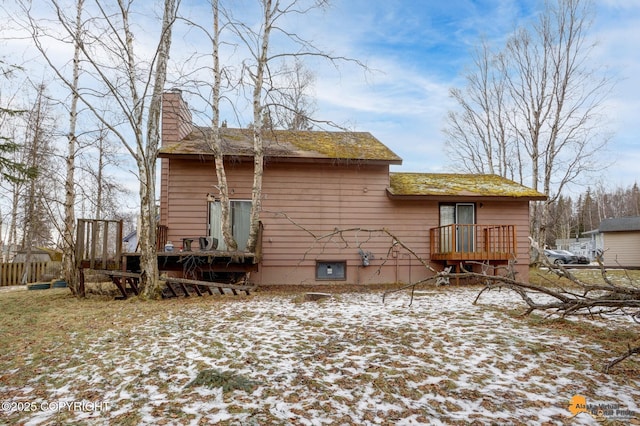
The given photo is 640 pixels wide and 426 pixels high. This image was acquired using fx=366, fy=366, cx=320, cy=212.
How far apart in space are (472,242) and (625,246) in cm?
2049

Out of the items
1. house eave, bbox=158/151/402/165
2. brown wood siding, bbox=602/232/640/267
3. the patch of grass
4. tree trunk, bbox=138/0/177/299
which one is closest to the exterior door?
house eave, bbox=158/151/402/165

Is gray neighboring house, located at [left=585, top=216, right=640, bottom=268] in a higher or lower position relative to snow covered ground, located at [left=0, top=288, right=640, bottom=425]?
higher

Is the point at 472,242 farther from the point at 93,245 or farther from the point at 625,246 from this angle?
the point at 625,246

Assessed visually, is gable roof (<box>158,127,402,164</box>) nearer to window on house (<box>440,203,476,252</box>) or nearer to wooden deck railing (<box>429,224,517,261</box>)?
window on house (<box>440,203,476,252</box>)

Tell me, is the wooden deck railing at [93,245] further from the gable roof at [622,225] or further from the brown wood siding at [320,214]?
the gable roof at [622,225]

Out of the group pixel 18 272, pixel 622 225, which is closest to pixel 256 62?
pixel 18 272

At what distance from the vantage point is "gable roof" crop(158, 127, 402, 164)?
1013 cm

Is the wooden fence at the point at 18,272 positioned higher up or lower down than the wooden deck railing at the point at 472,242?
lower down

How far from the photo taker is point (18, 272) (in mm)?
14375

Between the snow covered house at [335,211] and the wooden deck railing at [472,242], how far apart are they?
0.10 ft

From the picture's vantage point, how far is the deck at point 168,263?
8.00 meters

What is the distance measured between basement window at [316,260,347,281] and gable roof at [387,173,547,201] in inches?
102

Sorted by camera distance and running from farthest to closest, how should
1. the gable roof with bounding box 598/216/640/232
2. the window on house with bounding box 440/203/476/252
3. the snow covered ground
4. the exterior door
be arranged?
the gable roof with bounding box 598/216/640/232 < the exterior door < the window on house with bounding box 440/203/476/252 < the snow covered ground

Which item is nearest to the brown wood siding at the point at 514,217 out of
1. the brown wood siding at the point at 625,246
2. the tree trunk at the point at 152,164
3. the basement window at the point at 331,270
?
the basement window at the point at 331,270
